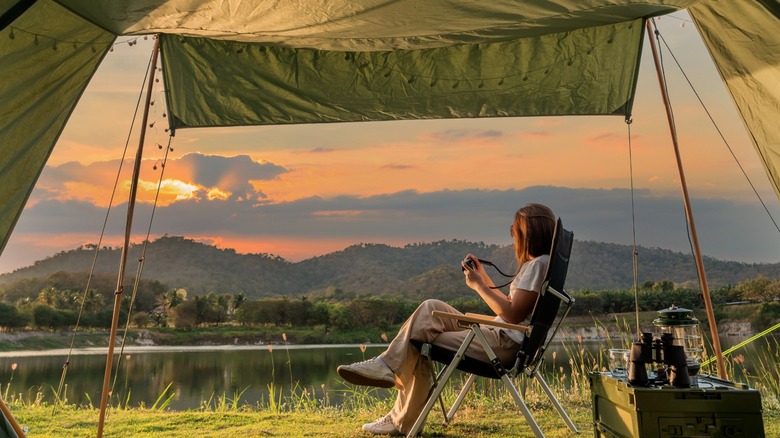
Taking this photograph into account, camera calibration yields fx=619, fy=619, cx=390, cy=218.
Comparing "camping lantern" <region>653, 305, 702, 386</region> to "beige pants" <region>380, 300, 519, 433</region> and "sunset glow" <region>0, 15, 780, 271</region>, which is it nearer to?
"beige pants" <region>380, 300, 519, 433</region>

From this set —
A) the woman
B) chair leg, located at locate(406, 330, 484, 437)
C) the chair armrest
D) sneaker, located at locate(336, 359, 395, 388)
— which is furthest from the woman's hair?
sneaker, located at locate(336, 359, 395, 388)

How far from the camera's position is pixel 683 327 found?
262cm

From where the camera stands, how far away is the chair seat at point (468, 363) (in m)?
2.98

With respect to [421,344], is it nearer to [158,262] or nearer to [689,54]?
[689,54]

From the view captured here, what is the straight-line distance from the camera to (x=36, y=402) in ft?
16.8

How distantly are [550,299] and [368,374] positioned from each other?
957 millimetres

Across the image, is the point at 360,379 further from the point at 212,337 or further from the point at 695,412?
the point at 212,337

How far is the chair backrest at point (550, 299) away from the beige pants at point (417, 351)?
0.35 feet

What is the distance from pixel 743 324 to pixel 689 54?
435cm

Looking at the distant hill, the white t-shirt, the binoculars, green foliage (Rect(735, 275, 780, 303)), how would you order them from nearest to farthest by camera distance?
the binoculars < the white t-shirt < green foliage (Rect(735, 275, 780, 303)) < the distant hill

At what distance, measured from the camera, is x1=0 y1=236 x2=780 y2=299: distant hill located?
424 inches

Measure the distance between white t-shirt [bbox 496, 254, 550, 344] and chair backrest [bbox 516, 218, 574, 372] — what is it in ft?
0.26

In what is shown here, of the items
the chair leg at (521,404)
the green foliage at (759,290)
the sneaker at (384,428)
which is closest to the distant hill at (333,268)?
the green foliage at (759,290)

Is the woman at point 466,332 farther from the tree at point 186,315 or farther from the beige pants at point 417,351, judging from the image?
the tree at point 186,315
